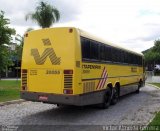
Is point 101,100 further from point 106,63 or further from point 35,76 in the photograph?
point 35,76

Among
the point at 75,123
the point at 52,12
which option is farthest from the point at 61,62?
the point at 52,12

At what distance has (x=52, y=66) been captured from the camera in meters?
12.9

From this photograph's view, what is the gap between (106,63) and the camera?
617 inches

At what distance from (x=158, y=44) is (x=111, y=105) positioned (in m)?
82.7

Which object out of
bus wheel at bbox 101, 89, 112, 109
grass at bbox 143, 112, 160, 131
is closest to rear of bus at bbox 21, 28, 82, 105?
grass at bbox 143, 112, 160, 131

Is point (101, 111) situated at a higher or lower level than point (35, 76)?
lower

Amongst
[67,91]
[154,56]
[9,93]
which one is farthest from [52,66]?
[154,56]

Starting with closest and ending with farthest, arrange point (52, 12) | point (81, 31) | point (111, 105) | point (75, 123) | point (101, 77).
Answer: point (75, 123)
point (81, 31)
point (101, 77)
point (111, 105)
point (52, 12)

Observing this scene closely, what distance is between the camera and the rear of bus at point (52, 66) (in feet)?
40.9

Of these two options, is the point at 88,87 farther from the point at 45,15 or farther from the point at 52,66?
the point at 45,15

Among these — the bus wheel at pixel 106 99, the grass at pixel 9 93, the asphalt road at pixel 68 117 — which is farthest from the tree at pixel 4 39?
the bus wheel at pixel 106 99

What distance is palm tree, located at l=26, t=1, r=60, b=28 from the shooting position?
38.1 m

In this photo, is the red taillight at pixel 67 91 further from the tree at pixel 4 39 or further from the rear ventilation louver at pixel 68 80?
the tree at pixel 4 39

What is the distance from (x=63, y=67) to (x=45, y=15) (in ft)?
85.6
